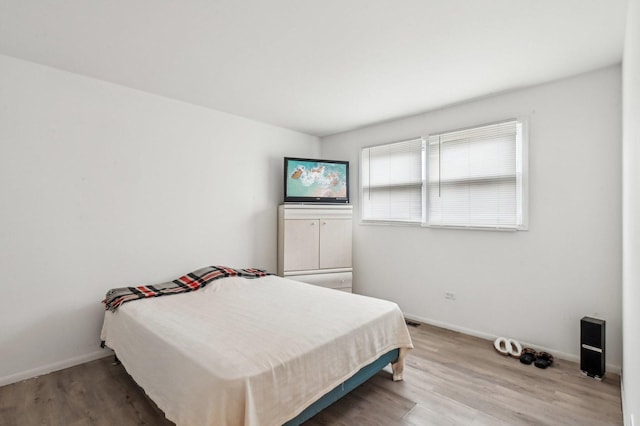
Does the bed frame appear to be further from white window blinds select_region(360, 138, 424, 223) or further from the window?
white window blinds select_region(360, 138, 424, 223)

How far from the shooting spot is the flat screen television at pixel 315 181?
4113 millimetres

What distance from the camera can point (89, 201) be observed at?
279 cm

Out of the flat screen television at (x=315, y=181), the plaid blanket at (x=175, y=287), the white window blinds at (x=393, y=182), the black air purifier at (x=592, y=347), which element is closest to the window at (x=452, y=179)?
the white window blinds at (x=393, y=182)

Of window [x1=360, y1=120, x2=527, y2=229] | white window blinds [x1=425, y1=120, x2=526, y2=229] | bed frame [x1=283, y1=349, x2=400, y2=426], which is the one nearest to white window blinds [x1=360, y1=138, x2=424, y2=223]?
window [x1=360, y1=120, x2=527, y2=229]

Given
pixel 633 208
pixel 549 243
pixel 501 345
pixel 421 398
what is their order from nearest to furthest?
pixel 633 208 → pixel 421 398 → pixel 549 243 → pixel 501 345

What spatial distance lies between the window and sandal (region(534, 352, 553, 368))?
1.13 metres

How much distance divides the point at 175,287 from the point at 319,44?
2.49 m

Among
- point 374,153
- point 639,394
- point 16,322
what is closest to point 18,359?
point 16,322

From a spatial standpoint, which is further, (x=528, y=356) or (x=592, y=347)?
(x=528, y=356)

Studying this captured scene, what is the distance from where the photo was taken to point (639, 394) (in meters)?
1.20

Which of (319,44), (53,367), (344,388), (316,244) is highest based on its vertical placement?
(319,44)

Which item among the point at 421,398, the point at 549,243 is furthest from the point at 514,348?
the point at 421,398

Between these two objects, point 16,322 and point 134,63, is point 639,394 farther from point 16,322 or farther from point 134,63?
point 16,322

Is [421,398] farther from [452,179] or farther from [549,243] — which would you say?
[452,179]
